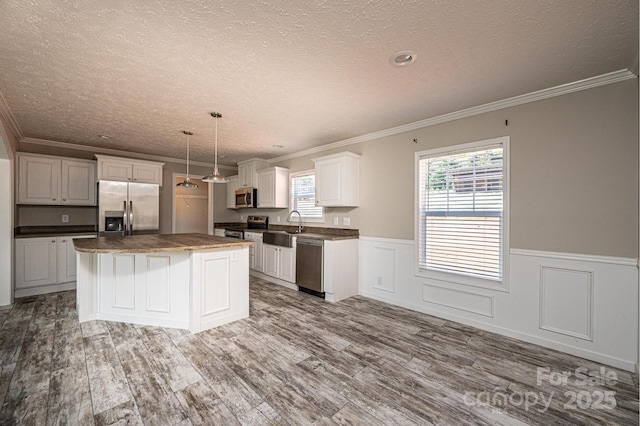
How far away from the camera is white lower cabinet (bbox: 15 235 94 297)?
4012mm

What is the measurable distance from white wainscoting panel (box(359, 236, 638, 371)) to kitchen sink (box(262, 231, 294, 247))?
220 cm

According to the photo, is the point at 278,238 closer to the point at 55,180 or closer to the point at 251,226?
the point at 251,226

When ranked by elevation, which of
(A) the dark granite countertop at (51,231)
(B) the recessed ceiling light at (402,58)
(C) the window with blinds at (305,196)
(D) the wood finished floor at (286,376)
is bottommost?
(D) the wood finished floor at (286,376)

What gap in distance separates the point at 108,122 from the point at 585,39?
5.00 meters

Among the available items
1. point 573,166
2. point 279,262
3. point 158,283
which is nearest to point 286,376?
point 158,283

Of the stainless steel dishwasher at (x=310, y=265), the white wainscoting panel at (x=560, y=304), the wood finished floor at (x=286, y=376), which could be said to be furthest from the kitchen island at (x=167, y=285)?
the white wainscoting panel at (x=560, y=304)

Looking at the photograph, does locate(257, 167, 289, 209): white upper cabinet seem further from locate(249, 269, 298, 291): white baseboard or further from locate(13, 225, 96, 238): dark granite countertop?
locate(13, 225, 96, 238): dark granite countertop

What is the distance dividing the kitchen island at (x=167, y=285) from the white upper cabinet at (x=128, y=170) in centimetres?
223

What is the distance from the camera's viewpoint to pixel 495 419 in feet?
5.66

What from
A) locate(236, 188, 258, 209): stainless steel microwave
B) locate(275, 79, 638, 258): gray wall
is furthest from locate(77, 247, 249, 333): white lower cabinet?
locate(275, 79, 638, 258): gray wall

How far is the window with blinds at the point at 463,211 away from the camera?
304 cm

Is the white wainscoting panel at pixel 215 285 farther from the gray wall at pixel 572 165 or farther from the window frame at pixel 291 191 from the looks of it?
the gray wall at pixel 572 165

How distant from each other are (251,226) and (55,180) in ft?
11.6

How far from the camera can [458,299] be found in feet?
10.8
